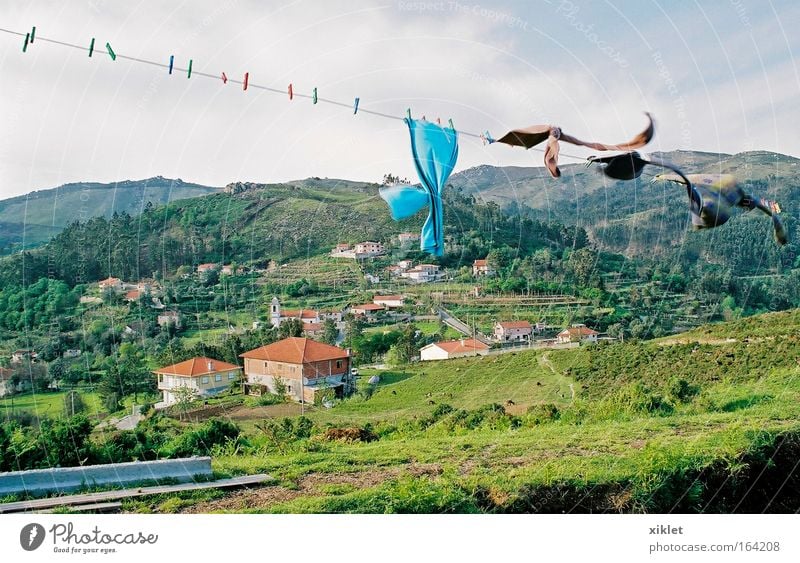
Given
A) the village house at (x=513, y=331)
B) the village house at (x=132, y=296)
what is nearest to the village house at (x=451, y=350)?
the village house at (x=513, y=331)

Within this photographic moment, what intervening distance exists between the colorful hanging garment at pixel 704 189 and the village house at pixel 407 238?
12.7 m

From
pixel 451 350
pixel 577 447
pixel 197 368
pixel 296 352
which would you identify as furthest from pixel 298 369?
pixel 577 447

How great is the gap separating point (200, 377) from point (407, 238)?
901 cm

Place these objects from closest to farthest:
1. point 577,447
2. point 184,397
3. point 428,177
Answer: point 428,177, point 577,447, point 184,397

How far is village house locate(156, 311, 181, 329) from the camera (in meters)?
12.8

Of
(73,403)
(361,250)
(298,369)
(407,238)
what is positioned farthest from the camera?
(407,238)

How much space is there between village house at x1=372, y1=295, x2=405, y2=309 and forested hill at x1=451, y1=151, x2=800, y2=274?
2.75 meters

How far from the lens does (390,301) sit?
14383 millimetres

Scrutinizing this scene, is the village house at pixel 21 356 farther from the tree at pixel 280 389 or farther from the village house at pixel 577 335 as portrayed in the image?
the village house at pixel 577 335

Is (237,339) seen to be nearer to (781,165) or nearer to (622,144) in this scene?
(622,144)

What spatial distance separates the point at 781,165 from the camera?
24.8 m

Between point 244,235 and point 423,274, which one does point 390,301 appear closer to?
point 423,274

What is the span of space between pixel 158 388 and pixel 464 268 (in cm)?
752
